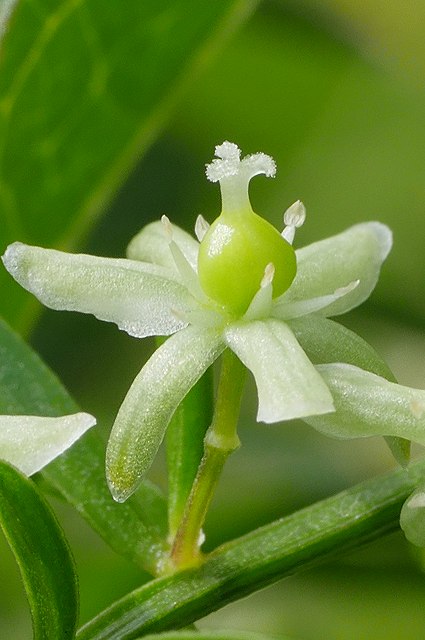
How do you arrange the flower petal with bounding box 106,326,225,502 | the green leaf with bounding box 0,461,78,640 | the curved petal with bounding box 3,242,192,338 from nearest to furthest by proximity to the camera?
the green leaf with bounding box 0,461,78,640
the flower petal with bounding box 106,326,225,502
the curved petal with bounding box 3,242,192,338

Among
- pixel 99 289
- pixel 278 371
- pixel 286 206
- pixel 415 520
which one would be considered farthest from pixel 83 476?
pixel 286 206

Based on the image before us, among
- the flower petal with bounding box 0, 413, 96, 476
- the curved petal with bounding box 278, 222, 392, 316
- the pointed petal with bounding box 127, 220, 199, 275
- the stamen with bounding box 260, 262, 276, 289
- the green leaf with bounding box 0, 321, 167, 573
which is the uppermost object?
the curved petal with bounding box 278, 222, 392, 316

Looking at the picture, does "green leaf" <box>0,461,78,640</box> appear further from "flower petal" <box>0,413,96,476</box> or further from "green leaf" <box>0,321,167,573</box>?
"green leaf" <box>0,321,167,573</box>

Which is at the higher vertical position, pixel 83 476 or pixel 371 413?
pixel 371 413

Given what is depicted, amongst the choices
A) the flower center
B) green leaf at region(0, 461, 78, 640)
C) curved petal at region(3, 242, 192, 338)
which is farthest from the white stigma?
green leaf at region(0, 461, 78, 640)

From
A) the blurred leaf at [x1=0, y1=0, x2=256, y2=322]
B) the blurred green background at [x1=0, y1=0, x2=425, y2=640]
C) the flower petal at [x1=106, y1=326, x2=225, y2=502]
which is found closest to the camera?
the flower petal at [x1=106, y1=326, x2=225, y2=502]

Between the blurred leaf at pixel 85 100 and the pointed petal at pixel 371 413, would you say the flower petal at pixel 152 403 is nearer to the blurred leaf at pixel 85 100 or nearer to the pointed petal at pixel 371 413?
the pointed petal at pixel 371 413

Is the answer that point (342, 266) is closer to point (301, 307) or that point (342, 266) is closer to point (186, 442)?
point (301, 307)

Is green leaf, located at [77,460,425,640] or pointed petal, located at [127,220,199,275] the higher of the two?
pointed petal, located at [127,220,199,275]
